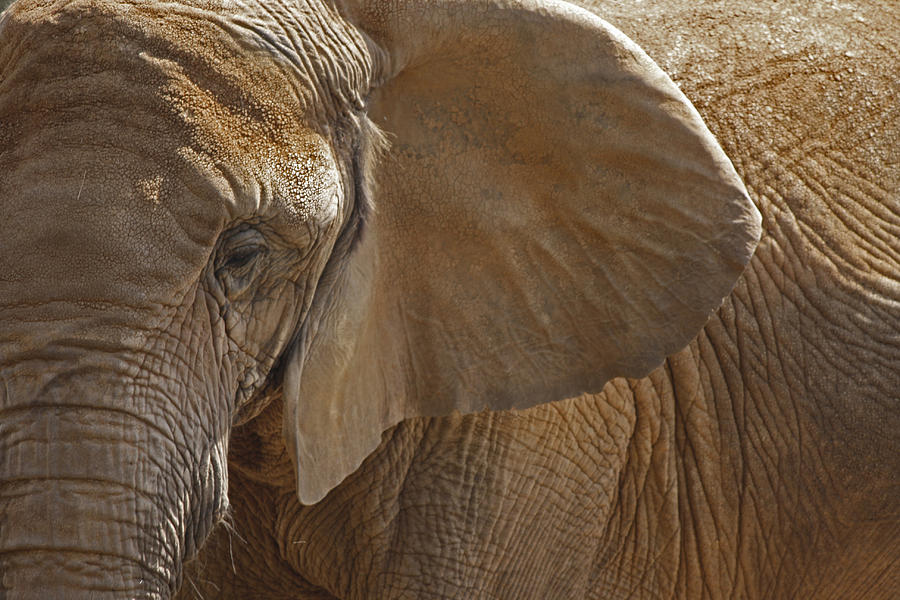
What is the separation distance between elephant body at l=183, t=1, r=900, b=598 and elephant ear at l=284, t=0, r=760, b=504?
0.52 m

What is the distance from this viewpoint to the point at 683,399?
392 cm

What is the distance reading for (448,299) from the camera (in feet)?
10.4

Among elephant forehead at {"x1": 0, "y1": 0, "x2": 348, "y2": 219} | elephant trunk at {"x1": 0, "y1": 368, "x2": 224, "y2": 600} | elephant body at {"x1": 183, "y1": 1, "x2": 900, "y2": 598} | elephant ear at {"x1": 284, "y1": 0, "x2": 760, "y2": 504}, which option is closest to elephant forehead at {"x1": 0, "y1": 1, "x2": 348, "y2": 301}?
elephant forehead at {"x1": 0, "y1": 0, "x2": 348, "y2": 219}

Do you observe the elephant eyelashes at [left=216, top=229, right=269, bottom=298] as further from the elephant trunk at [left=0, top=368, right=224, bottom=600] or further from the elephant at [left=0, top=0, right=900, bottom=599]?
the elephant trunk at [left=0, top=368, right=224, bottom=600]

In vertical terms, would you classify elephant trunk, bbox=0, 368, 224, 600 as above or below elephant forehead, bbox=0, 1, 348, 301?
below

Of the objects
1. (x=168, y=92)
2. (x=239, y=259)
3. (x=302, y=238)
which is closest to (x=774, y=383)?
(x=302, y=238)

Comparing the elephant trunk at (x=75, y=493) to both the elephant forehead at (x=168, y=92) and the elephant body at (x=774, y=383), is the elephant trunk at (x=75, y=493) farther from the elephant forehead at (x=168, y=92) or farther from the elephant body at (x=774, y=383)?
the elephant body at (x=774, y=383)

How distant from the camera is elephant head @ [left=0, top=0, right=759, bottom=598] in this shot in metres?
2.49

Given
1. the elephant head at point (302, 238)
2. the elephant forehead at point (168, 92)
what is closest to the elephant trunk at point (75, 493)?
the elephant head at point (302, 238)

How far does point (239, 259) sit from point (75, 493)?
582 mm

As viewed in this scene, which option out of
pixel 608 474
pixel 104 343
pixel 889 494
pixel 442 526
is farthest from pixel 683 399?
pixel 104 343

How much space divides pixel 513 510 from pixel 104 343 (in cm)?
134

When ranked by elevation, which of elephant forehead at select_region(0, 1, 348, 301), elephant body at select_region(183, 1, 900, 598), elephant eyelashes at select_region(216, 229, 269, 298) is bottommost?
elephant body at select_region(183, 1, 900, 598)

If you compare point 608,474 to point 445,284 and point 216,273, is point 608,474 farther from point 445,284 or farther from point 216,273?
point 216,273
